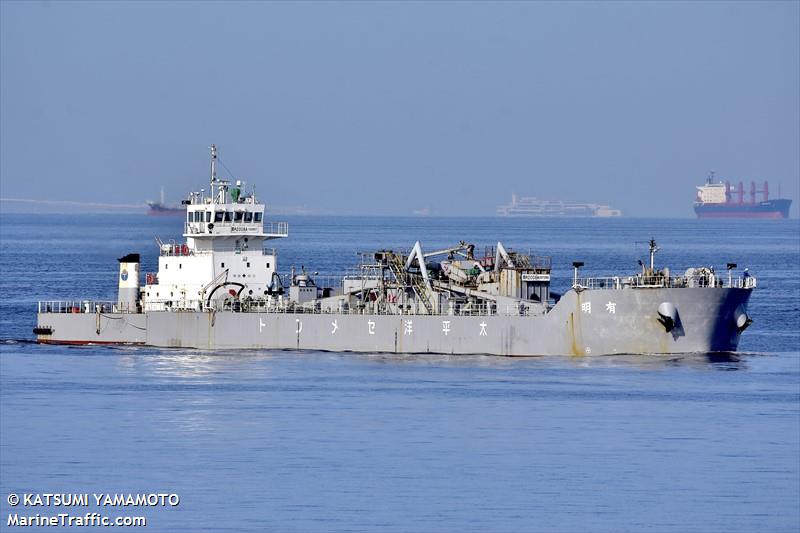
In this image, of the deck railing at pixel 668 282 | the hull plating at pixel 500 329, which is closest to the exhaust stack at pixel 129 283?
the hull plating at pixel 500 329

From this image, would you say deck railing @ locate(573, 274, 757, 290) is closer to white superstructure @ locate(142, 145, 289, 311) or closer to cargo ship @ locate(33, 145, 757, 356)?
cargo ship @ locate(33, 145, 757, 356)

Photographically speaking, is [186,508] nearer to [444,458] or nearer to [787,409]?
[444,458]

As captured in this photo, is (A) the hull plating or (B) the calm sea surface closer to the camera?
(B) the calm sea surface

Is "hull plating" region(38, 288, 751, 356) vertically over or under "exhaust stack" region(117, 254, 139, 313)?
under

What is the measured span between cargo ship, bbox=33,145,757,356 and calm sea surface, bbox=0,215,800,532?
89 cm

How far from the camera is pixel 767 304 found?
89188mm

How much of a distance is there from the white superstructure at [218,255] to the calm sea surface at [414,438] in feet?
10.5

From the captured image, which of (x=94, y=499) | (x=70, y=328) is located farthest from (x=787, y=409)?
(x=70, y=328)

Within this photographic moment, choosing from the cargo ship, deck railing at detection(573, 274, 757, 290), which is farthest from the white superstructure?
deck railing at detection(573, 274, 757, 290)

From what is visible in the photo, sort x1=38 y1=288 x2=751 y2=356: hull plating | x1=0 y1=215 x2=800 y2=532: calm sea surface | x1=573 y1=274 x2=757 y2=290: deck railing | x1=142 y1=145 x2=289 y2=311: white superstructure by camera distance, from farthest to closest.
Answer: x1=142 y1=145 x2=289 y2=311: white superstructure < x1=573 y1=274 x2=757 y2=290: deck railing < x1=38 y1=288 x2=751 y2=356: hull plating < x1=0 y1=215 x2=800 y2=532: calm sea surface

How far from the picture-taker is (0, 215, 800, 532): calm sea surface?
120 feet

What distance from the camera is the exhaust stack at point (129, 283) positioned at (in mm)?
68375

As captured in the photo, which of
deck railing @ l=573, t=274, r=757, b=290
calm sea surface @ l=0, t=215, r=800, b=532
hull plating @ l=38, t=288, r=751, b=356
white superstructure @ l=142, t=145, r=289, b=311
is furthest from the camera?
white superstructure @ l=142, t=145, r=289, b=311

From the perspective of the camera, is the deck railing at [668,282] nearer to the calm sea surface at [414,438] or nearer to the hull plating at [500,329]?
the hull plating at [500,329]
